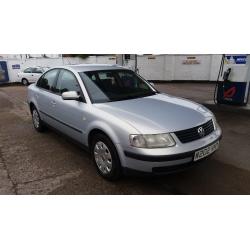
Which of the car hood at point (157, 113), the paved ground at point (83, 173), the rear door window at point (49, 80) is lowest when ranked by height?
the paved ground at point (83, 173)

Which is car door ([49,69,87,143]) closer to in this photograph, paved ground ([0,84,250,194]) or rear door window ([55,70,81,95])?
rear door window ([55,70,81,95])

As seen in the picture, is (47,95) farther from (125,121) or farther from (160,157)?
(160,157)

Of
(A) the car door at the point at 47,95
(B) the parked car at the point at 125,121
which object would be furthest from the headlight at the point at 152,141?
(A) the car door at the point at 47,95

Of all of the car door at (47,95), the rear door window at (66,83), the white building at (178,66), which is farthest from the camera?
the white building at (178,66)

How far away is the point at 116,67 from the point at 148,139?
2.12 metres

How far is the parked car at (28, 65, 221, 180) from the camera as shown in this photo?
9.26ft

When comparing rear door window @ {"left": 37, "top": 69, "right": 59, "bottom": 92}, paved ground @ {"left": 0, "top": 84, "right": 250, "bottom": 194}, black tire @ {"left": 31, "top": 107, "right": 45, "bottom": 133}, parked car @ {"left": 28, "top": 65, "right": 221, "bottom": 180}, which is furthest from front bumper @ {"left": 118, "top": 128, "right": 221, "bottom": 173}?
black tire @ {"left": 31, "top": 107, "right": 45, "bottom": 133}

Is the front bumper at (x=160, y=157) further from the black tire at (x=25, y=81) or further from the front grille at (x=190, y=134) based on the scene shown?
the black tire at (x=25, y=81)

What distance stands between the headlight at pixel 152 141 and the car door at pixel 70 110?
3.52 feet

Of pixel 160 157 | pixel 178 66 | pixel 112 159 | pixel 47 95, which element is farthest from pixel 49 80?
pixel 178 66

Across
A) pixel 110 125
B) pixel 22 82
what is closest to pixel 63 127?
pixel 110 125

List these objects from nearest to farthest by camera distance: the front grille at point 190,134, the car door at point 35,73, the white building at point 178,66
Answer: the front grille at point 190,134
the white building at point 178,66
the car door at point 35,73

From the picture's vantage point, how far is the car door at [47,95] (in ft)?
15.0

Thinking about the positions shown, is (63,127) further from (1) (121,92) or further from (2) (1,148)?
(2) (1,148)
